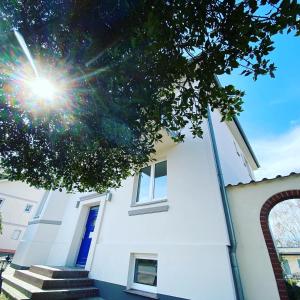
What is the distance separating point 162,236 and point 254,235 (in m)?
2.31

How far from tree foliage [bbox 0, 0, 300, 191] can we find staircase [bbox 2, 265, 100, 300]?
12.4ft

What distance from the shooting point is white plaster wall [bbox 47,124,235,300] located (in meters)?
4.38

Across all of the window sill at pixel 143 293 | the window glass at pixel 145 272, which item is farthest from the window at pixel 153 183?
the window sill at pixel 143 293

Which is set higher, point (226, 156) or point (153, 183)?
point (226, 156)

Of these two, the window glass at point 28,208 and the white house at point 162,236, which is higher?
the window glass at point 28,208

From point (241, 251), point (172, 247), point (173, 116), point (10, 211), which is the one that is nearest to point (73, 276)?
point (172, 247)

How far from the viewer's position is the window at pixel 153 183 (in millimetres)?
6474

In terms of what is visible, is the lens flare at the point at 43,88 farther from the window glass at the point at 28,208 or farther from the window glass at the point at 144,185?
the window glass at the point at 28,208

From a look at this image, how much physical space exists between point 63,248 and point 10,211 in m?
18.2

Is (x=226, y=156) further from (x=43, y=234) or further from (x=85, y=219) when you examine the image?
(x=43, y=234)

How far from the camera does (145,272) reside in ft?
18.3

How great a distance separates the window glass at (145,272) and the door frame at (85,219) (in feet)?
6.40

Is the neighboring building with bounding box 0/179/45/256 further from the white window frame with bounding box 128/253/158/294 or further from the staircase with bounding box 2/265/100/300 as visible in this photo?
the white window frame with bounding box 128/253/158/294

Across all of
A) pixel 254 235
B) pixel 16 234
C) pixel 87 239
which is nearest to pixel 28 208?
pixel 16 234
